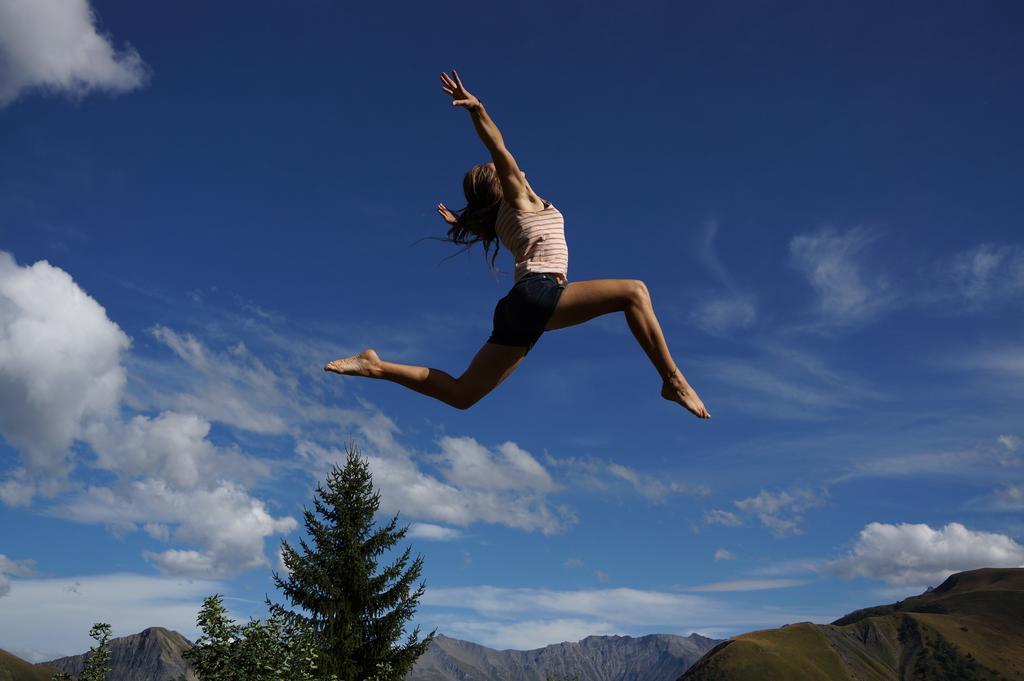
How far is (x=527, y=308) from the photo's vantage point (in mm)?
5820

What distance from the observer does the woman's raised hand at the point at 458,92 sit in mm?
5551

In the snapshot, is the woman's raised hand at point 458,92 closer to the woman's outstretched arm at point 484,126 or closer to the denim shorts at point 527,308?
the woman's outstretched arm at point 484,126

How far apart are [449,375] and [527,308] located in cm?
98

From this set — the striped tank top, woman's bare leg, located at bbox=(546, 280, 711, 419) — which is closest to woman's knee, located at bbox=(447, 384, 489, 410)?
woman's bare leg, located at bbox=(546, 280, 711, 419)

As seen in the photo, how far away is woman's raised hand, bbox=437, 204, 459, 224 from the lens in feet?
21.7

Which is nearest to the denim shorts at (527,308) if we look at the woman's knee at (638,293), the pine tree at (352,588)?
the woman's knee at (638,293)

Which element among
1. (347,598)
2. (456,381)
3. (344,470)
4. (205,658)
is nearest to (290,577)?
(347,598)

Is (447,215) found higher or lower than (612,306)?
higher

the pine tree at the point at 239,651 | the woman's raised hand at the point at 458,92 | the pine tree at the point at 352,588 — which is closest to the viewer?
the woman's raised hand at the point at 458,92

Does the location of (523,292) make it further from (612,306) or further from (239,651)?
(239,651)

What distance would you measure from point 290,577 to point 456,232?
2431 cm

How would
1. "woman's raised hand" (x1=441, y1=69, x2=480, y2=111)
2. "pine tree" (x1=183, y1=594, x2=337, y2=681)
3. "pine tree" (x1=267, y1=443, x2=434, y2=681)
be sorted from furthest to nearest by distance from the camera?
"pine tree" (x1=267, y1=443, x2=434, y2=681) → "pine tree" (x1=183, y1=594, x2=337, y2=681) → "woman's raised hand" (x1=441, y1=69, x2=480, y2=111)

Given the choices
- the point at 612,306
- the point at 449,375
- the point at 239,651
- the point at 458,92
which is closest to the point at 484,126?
the point at 458,92

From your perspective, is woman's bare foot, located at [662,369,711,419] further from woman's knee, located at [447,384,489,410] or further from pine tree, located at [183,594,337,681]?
pine tree, located at [183,594,337,681]
